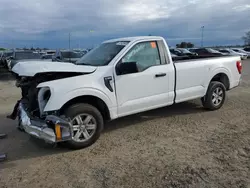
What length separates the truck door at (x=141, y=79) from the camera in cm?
461

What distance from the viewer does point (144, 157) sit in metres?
3.90

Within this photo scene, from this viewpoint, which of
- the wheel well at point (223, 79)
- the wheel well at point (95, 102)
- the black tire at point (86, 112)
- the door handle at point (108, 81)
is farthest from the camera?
the wheel well at point (223, 79)

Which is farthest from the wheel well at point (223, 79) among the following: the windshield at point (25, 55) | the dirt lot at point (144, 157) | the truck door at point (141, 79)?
the windshield at point (25, 55)

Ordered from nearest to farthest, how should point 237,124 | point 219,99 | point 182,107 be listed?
point 237,124 → point 219,99 → point 182,107

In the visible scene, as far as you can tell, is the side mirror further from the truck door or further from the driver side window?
the driver side window

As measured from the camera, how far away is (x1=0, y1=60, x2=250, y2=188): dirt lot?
3.26 meters

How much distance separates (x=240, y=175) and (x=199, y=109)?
347cm

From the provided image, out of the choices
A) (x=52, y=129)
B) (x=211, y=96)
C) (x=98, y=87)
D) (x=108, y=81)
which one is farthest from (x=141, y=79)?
(x=211, y=96)

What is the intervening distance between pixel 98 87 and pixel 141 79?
3.08 feet

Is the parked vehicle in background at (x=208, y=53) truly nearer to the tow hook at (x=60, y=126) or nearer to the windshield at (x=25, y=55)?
the tow hook at (x=60, y=126)

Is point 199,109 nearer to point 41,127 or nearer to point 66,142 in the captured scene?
point 66,142

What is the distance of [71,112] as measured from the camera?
4.11 metres

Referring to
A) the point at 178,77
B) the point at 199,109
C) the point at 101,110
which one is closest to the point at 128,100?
the point at 101,110

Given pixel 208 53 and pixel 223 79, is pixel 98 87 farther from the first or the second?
pixel 208 53
